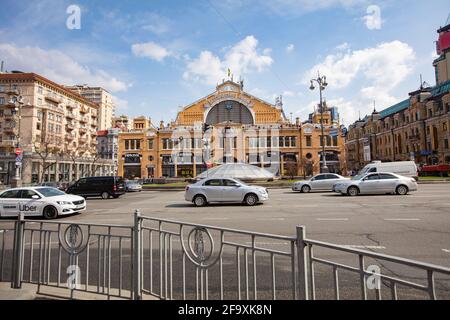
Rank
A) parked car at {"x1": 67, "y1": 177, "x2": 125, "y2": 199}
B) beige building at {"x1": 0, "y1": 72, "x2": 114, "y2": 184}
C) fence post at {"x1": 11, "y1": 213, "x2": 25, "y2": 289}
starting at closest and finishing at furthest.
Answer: fence post at {"x1": 11, "y1": 213, "x2": 25, "y2": 289}, parked car at {"x1": 67, "y1": 177, "x2": 125, "y2": 199}, beige building at {"x1": 0, "y1": 72, "x2": 114, "y2": 184}

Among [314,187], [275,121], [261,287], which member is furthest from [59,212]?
[275,121]

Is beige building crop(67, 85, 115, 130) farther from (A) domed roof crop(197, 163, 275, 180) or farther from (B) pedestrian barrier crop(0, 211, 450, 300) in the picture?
(B) pedestrian barrier crop(0, 211, 450, 300)

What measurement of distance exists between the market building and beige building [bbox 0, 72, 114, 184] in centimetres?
1259

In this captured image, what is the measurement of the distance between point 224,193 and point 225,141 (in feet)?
175

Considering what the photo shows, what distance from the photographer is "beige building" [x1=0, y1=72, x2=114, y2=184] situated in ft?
171

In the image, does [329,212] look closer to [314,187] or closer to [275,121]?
[314,187]

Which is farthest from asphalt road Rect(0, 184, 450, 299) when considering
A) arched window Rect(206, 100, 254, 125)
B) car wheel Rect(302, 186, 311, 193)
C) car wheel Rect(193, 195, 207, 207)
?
arched window Rect(206, 100, 254, 125)

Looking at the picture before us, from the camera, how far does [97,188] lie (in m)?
22.7

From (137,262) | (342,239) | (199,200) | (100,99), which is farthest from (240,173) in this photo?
(100,99)

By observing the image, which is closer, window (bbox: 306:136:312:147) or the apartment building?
the apartment building

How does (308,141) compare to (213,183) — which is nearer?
(213,183)

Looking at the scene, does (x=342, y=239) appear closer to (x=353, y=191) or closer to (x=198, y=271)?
(x=198, y=271)
